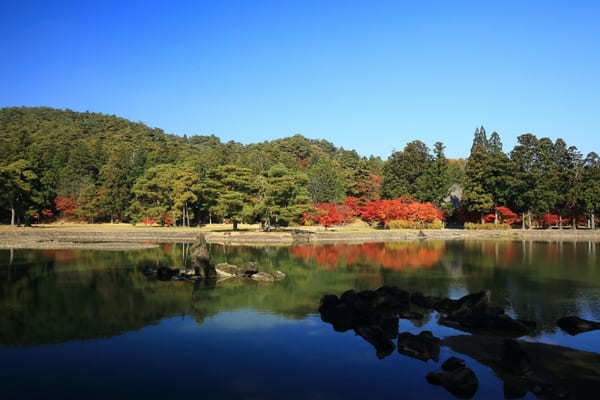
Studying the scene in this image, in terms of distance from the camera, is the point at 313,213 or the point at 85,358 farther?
the point at 313,213

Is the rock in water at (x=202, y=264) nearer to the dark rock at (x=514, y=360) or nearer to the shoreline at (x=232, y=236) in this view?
the shoreline at (x=232, y=236)

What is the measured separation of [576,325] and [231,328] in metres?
10.9

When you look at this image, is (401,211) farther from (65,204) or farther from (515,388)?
(515,388)

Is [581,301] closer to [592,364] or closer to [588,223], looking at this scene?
[592,364]

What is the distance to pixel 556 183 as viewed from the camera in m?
51.7

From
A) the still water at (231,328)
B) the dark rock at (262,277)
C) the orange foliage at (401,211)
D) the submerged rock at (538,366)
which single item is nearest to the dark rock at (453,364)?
the still water at (231,328)

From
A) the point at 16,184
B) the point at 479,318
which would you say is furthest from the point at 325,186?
the point at 479,318

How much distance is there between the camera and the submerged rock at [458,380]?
968 cm

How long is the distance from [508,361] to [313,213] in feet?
123

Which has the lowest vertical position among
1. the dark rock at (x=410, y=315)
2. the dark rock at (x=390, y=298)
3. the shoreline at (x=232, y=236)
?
the dark rock at (x=410, y=315)

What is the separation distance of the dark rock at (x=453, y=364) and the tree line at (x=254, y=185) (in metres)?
34.3

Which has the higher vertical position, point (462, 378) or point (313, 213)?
point (313, 213)

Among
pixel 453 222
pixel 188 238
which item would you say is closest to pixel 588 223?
pixel 453 222

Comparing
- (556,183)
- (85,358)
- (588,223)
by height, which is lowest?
(85,358)
